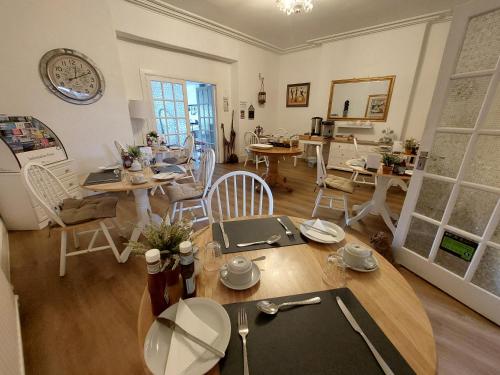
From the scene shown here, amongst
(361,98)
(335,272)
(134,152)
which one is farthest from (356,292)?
(361,98)

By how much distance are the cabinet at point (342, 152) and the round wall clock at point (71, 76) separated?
4278mm

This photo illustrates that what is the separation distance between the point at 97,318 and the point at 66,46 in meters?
3.14

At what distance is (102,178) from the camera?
5.94 ft

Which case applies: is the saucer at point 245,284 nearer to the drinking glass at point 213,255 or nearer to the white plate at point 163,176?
the drinking glass at point 213,255

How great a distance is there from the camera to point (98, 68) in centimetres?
283

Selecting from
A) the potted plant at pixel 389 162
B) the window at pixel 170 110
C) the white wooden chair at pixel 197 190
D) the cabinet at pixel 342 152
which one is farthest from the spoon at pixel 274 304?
the window at pixel 170 110

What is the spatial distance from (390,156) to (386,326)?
79.7 inches

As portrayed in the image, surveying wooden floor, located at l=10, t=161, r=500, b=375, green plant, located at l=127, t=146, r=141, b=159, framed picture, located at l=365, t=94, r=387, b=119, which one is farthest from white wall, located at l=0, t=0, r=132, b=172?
framed picture, located at l=365, t=94, r=387, b=119

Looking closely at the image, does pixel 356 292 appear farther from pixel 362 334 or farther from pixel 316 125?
pixel 316 125

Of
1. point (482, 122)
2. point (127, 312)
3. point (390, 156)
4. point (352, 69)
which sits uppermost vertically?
point (352, 69)

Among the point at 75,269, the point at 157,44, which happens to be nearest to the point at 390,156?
the point at 75,269

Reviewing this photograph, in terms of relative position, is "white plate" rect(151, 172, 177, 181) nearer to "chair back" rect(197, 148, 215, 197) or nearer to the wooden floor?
"chair back" rect(197, 148, 215, 197)

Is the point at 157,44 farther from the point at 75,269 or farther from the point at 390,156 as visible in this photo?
the point at 390,156

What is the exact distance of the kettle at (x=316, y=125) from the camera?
16.0 ft
